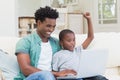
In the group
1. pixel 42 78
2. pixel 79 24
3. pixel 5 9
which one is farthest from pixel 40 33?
pixel 79 24

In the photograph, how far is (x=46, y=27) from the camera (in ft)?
5.99

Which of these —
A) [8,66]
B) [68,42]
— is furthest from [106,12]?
[8,66]

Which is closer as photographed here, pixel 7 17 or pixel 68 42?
pixel 68 42

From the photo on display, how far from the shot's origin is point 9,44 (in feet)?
6.53

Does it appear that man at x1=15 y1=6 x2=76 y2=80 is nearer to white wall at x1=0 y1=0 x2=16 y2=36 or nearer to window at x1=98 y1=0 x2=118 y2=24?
white wall at x1=0 y1=0 x2=16 y2=36

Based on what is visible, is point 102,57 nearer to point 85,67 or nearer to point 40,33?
point 85,67

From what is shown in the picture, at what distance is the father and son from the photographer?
1729mm

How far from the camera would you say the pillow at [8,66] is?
183cm

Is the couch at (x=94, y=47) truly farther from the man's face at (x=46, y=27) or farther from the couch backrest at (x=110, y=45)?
the man's face at (x=46, y=27)

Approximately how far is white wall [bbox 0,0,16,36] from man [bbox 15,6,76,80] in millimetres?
1566

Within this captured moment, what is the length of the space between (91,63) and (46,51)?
0.33 metres

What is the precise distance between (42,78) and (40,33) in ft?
1.46

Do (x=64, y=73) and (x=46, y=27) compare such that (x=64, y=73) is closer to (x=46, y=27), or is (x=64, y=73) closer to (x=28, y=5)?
(x=46, y=27)

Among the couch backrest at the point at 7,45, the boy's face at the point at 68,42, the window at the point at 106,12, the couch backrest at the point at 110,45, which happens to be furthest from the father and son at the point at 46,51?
the window at the point at 106,12
